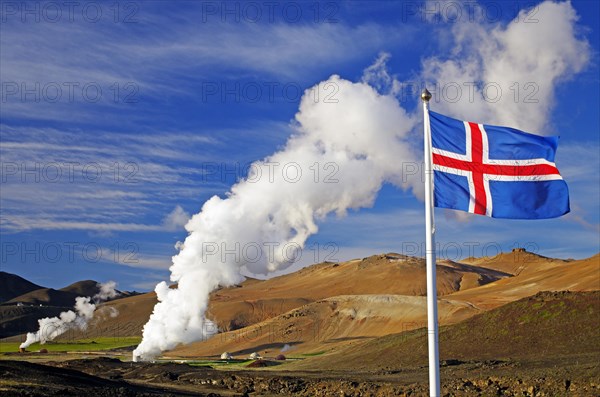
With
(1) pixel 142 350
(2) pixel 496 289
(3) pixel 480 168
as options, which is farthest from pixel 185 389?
(2) pixel 496 289

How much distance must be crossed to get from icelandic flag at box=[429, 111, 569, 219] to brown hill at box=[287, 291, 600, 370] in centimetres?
6072

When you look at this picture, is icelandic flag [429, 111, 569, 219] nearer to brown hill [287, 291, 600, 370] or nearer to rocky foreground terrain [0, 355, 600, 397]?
rocky foreground terrain [0, 355, 600, 397]

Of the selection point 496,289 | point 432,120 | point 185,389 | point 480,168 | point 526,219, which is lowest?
point 185,389

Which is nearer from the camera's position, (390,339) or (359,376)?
(359,376)

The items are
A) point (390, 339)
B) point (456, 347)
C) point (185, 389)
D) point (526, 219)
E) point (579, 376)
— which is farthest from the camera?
point (390, 339)

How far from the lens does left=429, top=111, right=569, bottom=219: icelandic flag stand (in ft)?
50.9

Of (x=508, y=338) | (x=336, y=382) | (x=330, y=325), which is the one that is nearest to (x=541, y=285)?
(x=330, y=325)

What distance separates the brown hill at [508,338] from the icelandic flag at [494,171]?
60717 mm

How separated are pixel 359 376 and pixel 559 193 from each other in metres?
56.0

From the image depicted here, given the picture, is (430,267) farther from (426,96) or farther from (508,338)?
(508,338)

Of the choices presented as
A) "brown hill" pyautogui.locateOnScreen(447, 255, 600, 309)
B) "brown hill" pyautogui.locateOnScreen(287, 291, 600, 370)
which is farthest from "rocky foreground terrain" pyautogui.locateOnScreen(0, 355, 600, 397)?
"brown hill" pyautogui.locateOnScreen(447, 255, 600, 309)

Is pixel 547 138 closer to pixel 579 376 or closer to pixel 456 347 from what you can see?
pixel 579 376

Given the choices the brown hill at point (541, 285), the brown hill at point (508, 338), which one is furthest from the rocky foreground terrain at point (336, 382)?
the brown hill at point (541, 285)

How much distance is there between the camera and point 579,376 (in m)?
50.6
